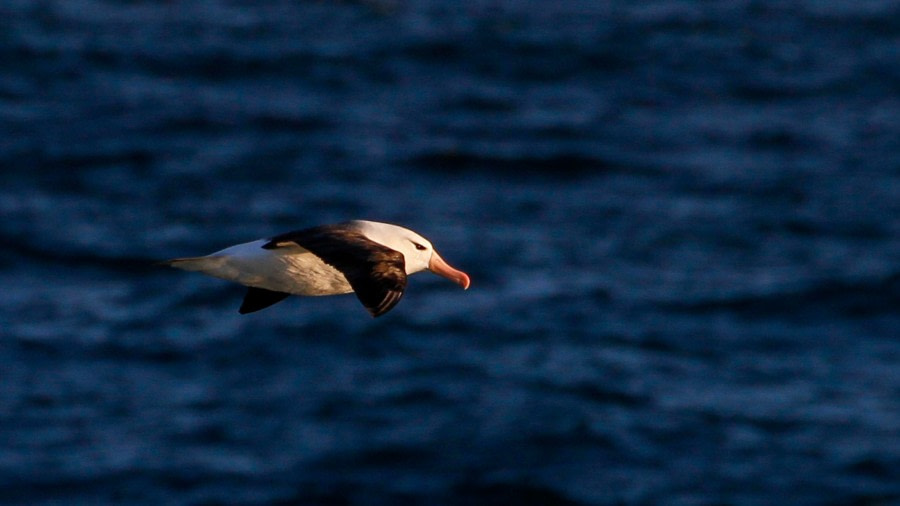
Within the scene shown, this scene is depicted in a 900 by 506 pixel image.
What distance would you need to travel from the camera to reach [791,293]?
27.3 meters

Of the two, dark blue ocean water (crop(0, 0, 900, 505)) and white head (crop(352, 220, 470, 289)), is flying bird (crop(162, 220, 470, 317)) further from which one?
dark blue ocean water (crop(0, 0, 900, 505))

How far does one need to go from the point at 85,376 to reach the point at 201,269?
57.6ft

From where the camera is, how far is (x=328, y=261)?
25.7 ft

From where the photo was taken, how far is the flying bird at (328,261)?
7801 mm

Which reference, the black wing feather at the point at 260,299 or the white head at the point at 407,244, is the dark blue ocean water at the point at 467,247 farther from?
the white head at the point at 407,244

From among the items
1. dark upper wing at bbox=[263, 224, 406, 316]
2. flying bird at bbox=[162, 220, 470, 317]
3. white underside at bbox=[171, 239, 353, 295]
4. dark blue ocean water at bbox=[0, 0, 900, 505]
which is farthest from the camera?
dark blue ocean water at bbox=[0, 0, 900, 505]

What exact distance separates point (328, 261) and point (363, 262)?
0.58ft

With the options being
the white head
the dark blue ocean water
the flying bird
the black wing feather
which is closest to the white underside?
the flying bird

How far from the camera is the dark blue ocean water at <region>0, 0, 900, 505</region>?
23.0m

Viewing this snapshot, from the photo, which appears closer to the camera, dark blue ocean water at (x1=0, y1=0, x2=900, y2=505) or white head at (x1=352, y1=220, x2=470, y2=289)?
white head at (x1=352, y1=220, x2=470, y2=289)

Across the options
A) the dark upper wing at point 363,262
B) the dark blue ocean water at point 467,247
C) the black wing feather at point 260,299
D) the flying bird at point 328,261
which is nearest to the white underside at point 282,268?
the flying bird at point 328,261

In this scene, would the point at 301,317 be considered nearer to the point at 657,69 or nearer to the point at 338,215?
the point at 338,215

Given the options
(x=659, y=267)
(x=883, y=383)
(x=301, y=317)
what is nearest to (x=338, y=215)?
(x=301, y=317)

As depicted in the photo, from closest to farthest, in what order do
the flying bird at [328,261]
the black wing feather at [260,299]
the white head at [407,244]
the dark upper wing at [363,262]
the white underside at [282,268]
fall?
1. the dark upper wing at [363,262]
2. the flying bird at [328,261]
3. the white underside at [282,268]
4. the white head at [407,244]
5. the black wing feather at [260,299]
